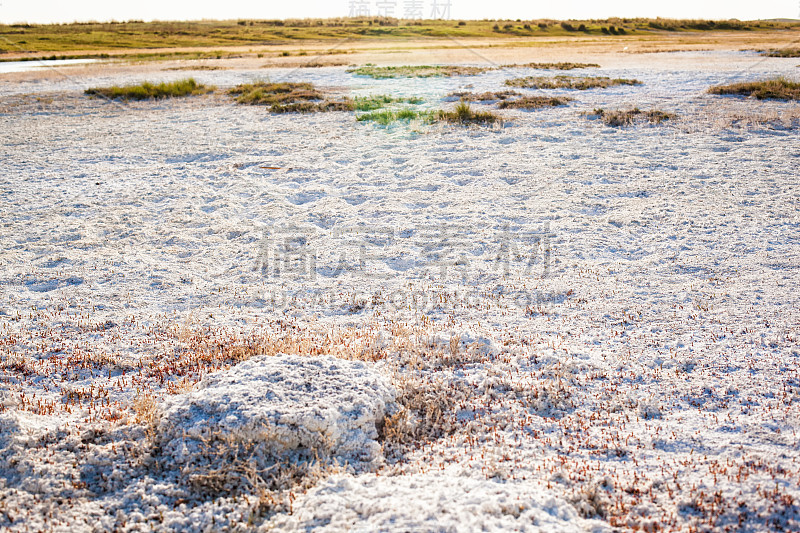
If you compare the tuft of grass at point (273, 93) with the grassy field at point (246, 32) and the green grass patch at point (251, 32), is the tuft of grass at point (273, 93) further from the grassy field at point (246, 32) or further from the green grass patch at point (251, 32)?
the green grass patch at point (251, 32)

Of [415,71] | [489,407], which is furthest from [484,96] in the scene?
[489,407]

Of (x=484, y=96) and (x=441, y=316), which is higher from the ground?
(x=484, y=96)

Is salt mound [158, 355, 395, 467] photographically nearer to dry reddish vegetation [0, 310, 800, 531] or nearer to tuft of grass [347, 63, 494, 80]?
dry reddish vegetation [0, 310, 800, 531]

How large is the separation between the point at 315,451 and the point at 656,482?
194 centimetres

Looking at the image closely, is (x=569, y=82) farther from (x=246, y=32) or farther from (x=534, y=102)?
(x=246, y=32)

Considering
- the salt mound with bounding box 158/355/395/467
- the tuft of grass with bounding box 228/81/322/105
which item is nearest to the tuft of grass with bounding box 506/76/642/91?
the tuft of grass with bounding box 228/81/322/105

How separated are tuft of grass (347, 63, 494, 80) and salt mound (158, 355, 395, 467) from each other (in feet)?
64.5

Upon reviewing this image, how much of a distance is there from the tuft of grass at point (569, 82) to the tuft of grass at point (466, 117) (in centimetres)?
554

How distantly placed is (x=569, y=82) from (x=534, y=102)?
4.41 m

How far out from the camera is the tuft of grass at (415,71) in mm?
22000

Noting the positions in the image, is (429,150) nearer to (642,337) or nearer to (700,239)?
(700,239)

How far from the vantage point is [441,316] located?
529cm

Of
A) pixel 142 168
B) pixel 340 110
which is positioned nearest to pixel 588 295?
pixel 142 168

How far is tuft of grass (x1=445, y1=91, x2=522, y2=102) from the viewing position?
52.0ft
